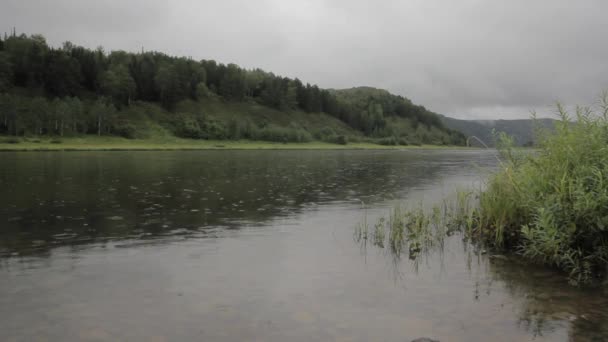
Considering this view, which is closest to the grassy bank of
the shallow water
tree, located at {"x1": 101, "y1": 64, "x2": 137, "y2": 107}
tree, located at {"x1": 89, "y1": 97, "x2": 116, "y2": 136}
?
the shallow water

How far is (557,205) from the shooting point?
1227 centimetres

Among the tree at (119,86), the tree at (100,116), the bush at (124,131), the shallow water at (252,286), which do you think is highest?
the tree at (119,86)

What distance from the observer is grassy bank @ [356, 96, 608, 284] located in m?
12.1

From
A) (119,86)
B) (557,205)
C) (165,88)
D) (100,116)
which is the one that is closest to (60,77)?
(119,86)

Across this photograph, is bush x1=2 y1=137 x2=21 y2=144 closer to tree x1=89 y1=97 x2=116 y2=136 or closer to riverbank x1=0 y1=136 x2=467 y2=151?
riverbank x1=0 y1=136 x2=467 y2=151

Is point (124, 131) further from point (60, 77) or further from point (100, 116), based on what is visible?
point (60, 77)

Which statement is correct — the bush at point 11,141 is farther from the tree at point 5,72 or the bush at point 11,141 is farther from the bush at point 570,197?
the bush at point 570,197

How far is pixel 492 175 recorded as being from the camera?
18469mm

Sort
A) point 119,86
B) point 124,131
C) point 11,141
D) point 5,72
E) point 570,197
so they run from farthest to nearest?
point 119,86, point 5,72, point 124,131, point 11,141, point 570,197

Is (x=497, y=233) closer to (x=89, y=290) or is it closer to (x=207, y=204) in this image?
(x=89, y=290)

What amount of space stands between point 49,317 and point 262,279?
5.37 meters

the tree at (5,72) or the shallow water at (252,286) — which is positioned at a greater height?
the tree at (5,72)

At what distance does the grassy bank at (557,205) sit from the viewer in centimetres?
1205

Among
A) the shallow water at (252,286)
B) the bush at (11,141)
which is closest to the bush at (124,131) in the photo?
the bush at (11,141)
